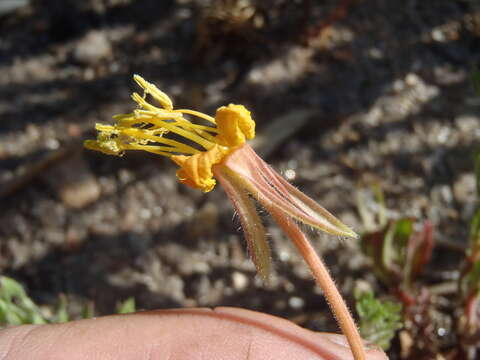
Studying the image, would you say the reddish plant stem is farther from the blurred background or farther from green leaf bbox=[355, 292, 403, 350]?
the blurred background

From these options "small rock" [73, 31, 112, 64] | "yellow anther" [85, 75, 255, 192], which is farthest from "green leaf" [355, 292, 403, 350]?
"small rock" [73, 31, 112, 64]

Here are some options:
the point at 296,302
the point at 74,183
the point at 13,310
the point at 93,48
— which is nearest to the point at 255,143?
the point at 296,302

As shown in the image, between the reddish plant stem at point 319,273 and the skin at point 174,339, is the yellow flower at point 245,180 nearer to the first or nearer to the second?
the reddish plant stem at point 319,273

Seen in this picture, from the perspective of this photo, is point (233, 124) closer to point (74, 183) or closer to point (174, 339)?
point (174, 339)

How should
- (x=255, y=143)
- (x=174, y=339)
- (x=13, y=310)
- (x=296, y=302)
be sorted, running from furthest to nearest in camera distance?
(x=255, y=143)
(x=296, y=302)
(x=13, y=310)
(x=174, y=339)

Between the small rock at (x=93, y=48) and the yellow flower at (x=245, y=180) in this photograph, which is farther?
the small rock at (x=93, y=48)

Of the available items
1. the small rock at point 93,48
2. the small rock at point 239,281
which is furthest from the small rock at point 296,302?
the small rock at point 93,48
